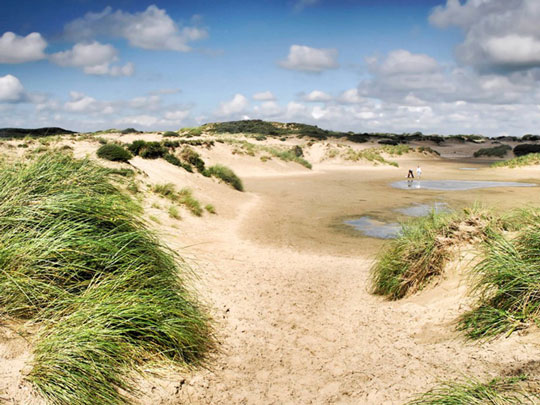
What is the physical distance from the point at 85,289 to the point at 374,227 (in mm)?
11887

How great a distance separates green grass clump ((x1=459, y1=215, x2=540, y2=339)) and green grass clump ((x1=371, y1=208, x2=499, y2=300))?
126 centimetres

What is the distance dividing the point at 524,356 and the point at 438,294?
259 cm

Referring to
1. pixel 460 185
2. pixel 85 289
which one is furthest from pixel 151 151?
pixel 460 185

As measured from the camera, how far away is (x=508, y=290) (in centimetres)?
462

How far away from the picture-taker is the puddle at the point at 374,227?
13659mm

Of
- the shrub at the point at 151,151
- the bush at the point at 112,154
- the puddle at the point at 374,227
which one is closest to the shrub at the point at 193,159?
the shrub at the point at 151,151

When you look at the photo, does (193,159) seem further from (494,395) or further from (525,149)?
(525,149)

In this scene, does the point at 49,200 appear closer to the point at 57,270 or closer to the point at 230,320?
the point at 57,270

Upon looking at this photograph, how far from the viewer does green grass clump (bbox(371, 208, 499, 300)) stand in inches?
269

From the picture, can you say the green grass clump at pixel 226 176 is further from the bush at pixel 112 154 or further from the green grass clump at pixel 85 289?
the green grass clump at pixel 85 289

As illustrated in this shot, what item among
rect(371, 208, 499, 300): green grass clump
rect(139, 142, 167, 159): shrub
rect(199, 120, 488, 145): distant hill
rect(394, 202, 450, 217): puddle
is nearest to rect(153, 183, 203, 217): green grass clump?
rect(139, 142, 167, 159): shrub

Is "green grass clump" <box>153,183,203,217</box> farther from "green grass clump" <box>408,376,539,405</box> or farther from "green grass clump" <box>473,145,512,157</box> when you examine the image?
"green grass clump" <box>473,145,512,157</box>

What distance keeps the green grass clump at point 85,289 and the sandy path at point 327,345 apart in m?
0.49

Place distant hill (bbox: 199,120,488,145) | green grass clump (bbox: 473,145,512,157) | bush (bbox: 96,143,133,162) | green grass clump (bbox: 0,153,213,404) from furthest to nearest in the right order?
distant hill (bbox: 199,120,488,145) → green grass clump (bbox: 473,145,512,157) → bush (bbox: 96,143,133,162) → green grass clump (bbox: 0,153,213,404)
